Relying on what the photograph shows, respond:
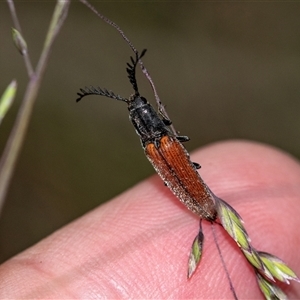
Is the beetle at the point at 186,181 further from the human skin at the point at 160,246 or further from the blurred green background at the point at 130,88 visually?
the blurred green background at the point at 130,88

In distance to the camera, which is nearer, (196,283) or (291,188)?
(196,283)

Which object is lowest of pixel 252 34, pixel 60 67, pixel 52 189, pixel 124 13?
pixel 52 189

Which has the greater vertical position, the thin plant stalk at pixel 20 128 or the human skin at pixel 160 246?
the thin plant stalk at pixel 20 128

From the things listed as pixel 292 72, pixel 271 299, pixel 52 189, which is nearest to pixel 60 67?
pixel 52 189

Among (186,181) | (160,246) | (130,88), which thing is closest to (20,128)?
(186,181)

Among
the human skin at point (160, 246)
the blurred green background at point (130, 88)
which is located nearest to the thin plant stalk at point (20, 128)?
the human skin at point (160, 246)

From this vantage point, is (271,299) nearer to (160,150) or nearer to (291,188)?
(160,150)

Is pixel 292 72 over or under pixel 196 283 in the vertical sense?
over
